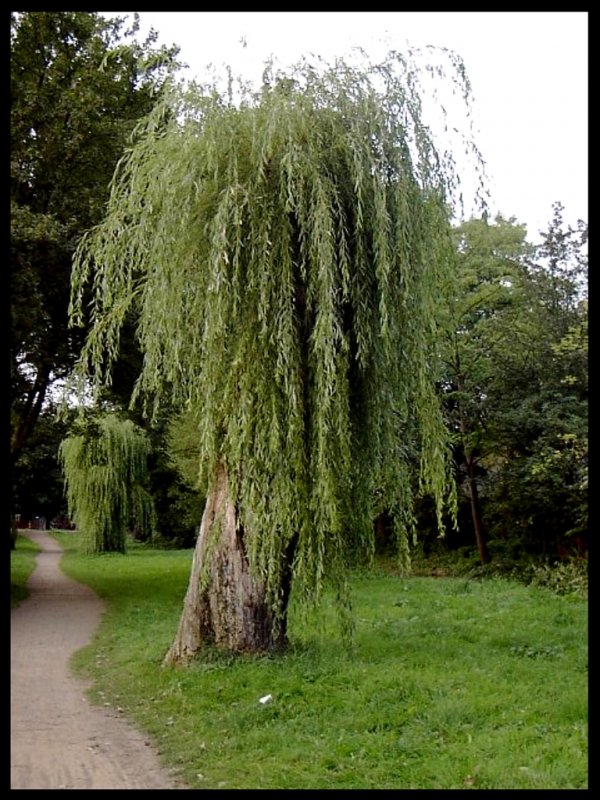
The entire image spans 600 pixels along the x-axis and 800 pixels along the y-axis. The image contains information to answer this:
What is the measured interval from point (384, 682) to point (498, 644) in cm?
257

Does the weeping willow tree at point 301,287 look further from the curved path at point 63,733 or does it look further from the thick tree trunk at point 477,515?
the thick tree trunk at point 477,515

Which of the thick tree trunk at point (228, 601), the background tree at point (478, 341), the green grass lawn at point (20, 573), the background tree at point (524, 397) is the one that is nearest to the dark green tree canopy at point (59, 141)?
the green grass lawn at point (20, 573)

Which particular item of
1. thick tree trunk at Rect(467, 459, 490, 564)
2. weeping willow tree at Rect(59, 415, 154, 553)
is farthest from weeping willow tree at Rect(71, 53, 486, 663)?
weeping willow tree at Rect(59, 415, 154, 553)

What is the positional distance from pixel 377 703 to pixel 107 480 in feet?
63.3

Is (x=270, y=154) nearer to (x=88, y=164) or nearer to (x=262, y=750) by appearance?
(x=262, y=750)

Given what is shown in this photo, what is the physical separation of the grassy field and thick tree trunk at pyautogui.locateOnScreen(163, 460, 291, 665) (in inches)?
8.5

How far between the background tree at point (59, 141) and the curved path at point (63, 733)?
183 inches

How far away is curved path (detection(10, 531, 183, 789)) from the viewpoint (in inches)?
197

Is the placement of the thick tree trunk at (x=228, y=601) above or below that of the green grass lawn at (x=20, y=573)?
above

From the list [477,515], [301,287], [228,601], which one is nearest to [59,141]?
[301,287]

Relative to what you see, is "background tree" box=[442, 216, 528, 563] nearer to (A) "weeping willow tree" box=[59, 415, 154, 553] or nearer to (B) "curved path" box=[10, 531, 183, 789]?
(B) "curved path" box=[10, 531, 183, 789]

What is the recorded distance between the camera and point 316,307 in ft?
21.2

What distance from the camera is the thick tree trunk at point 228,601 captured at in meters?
8.00
